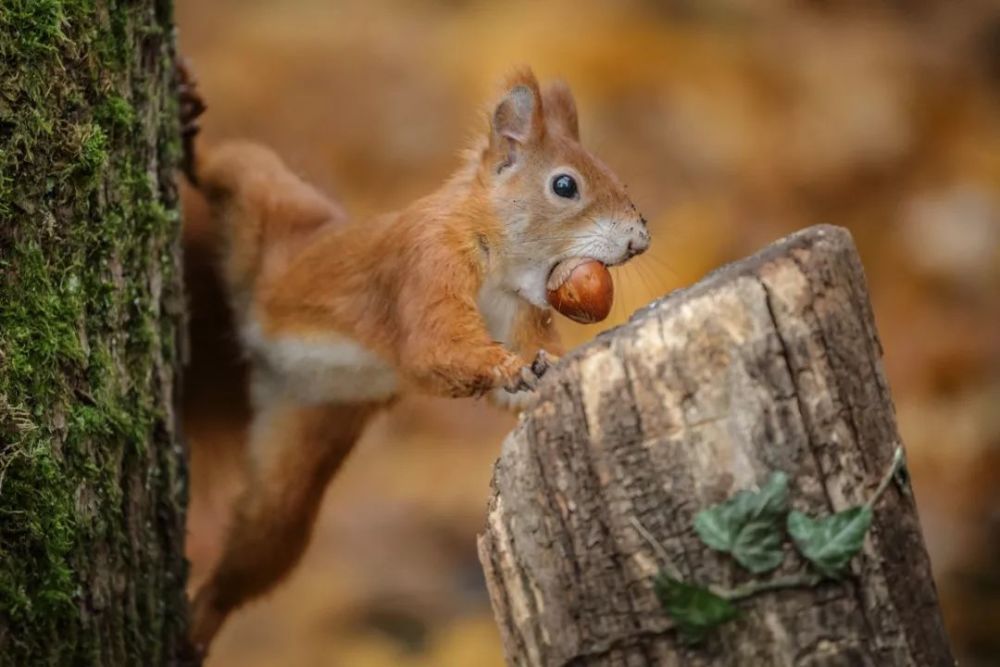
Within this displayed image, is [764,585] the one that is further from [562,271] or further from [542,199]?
[542,199]

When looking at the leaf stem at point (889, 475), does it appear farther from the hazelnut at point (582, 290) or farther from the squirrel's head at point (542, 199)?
the squirrel's head at point (542, 199)

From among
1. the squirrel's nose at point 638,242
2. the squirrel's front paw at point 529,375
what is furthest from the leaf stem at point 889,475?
the squirrel's nose at point 638,242

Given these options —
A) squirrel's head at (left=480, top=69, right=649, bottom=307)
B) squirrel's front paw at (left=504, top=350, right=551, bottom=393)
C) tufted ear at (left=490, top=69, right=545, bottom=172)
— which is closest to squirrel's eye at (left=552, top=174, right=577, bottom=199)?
squirrel's head at (left=480, top=69, right=649, bottom=307)

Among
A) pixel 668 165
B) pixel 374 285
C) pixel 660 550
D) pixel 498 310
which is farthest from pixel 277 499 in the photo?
pixel 668 165

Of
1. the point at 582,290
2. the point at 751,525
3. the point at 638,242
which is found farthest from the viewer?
the point at 638,242

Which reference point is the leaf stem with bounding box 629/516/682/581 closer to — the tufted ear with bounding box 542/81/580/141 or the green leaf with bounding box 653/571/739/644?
the green leaf with bounding box 653/571/739/644

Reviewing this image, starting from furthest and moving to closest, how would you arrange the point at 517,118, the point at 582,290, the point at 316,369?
the point at 316,369 < the point at 517,118 < the point at 582,290
